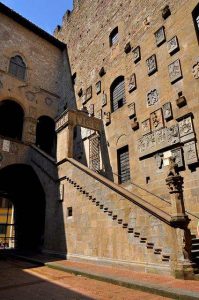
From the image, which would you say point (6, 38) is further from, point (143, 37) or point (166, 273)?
point (166, 273)

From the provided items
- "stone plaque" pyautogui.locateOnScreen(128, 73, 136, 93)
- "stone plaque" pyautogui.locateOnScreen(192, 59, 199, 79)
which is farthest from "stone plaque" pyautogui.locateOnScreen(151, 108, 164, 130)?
"stone plaque" pyautogui.locateOnScreen(128, 73, 136, 93)

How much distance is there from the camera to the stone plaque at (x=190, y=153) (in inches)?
355

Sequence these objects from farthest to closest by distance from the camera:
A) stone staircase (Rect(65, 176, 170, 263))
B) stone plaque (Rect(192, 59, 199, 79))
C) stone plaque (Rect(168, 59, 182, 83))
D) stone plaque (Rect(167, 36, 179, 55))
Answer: stone plaque (Rect(167, 36, 179, 55))
stone plaque (Rect(168, 59, 182, 83))
stone plaque (Rect(192, 59, 199, 79))
stone staircase (Rect(65, 176, 170, 263))

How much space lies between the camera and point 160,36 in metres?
12.2

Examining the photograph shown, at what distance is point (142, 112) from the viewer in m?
12.1

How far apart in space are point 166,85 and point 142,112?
1.70 metres

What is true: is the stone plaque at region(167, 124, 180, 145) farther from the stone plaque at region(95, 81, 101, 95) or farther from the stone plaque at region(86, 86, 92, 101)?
the stone plaque at region(86, 86, 92, 101)

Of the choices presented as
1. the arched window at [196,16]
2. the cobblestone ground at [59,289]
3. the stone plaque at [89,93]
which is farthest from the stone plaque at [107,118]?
the cobblestone ground at [59,289]

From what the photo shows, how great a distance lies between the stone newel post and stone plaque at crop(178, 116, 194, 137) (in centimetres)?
328

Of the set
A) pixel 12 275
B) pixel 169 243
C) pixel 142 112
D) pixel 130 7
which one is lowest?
pixel 12 275

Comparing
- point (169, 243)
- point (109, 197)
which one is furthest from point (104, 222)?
point (169, 243)

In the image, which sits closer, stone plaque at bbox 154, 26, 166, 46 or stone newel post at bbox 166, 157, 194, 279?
stone newel post at bbox 166, 157, 194, 279

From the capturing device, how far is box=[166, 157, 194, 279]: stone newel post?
5739 mm

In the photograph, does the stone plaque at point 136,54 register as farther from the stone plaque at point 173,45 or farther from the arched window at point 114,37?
the arched window at point 114,37
